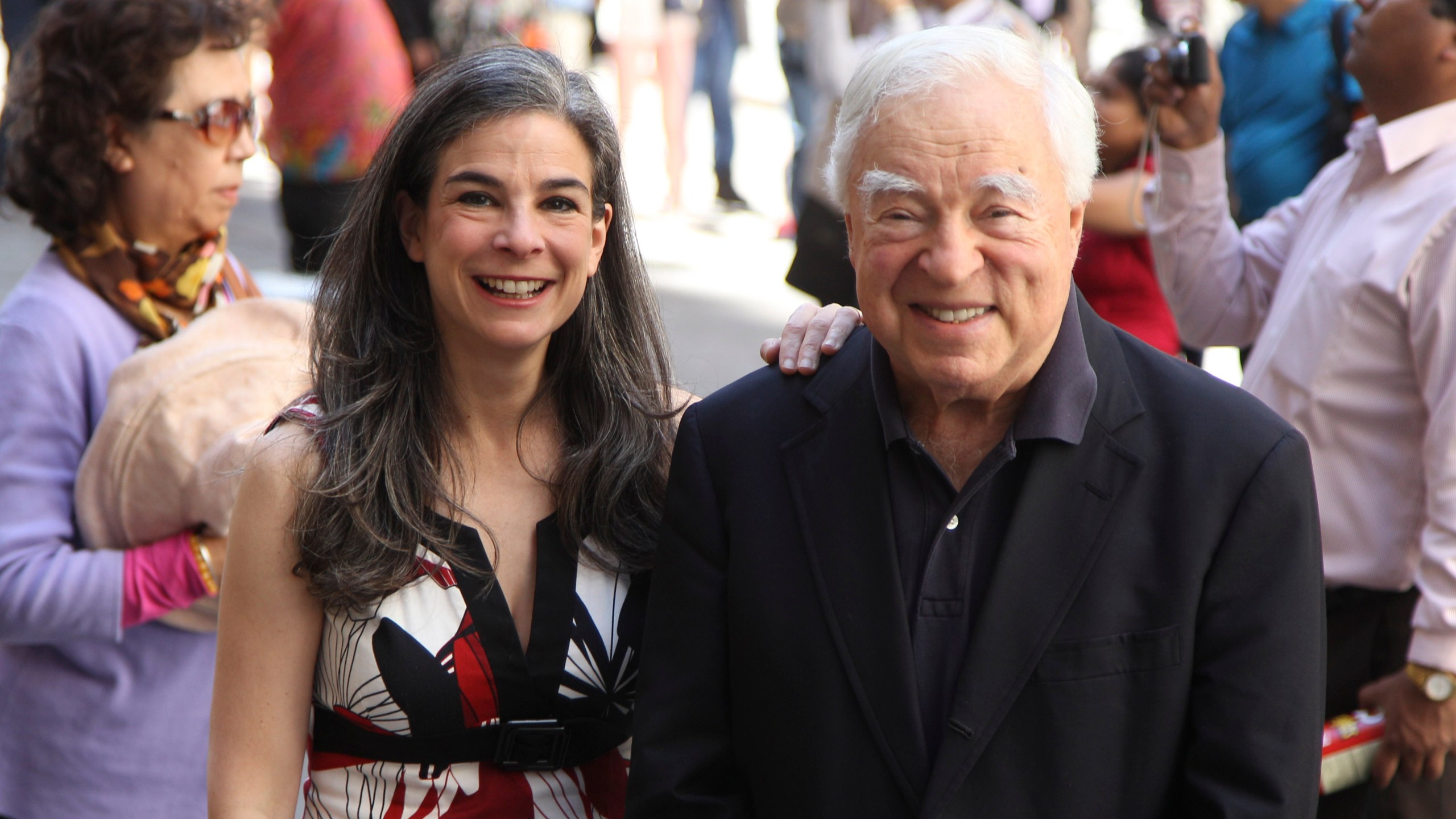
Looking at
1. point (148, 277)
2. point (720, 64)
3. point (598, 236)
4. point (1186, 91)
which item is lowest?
point (148, 277)

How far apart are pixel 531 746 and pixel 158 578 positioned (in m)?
0.89

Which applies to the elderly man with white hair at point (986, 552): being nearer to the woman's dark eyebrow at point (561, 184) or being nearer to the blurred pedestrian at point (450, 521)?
the blurred pedestrian at point (450, 521)

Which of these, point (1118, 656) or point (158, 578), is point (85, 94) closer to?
point (158, 578)

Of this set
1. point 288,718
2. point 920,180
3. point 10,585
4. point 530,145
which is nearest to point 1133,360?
point 920,180

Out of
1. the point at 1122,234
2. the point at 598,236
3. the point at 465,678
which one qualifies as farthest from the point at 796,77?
the point at 465,678

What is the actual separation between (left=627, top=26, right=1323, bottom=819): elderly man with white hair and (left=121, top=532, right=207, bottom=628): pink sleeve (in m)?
1.09

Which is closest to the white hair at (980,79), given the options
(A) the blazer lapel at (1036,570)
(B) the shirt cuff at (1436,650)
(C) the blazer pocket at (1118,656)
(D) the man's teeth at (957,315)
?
(D) the man's teeth at (957,315)

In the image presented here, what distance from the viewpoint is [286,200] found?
5.72 metres

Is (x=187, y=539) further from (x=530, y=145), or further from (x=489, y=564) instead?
(x=530, y=145)

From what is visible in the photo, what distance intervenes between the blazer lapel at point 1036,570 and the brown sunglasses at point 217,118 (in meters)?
2.04

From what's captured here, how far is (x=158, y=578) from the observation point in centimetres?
252

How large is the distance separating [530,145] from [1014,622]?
1.08 m

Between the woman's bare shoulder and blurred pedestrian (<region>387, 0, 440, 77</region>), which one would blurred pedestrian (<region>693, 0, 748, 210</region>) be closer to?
blurred pedestrian (<region>387, 0, 440, 77</region>)

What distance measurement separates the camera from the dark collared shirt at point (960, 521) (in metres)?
1.76
